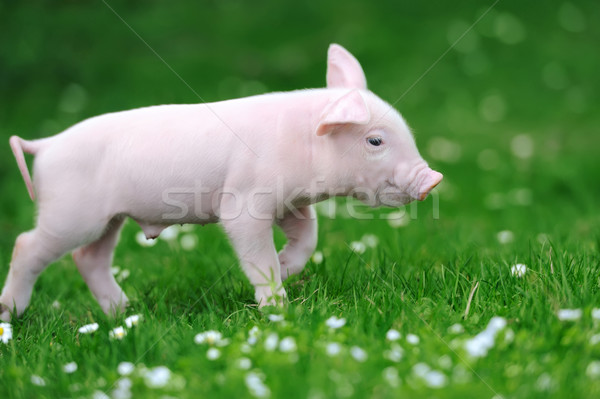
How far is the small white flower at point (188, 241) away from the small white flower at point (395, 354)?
2.68 meters

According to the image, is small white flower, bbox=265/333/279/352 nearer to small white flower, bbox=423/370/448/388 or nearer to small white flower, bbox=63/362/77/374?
small white flower, bbox=423/370/448/388

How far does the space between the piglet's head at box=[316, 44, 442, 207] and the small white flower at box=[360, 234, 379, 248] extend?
128cm

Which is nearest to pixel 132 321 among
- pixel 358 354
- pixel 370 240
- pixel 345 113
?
pixel 358 354

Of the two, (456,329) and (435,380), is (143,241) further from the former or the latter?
(435,380)

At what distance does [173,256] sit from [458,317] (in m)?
2.32

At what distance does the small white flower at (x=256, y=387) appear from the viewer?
2.26 metres

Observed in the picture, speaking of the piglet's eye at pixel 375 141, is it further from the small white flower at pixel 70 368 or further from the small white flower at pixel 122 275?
the small white flower at pixel 122 275

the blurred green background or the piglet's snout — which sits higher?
the piglet's snout

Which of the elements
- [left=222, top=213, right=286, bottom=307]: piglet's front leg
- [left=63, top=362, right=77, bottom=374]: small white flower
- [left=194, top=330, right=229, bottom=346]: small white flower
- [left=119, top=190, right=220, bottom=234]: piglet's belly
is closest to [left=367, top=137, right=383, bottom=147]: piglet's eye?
[left=222, top=213, right=286, bottom=307]: piglet's front leg

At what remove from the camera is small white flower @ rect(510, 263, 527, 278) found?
336 centimetres

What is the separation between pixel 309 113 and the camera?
11.2ft

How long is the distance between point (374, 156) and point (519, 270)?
0.86 meters

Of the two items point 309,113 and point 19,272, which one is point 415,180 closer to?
point 309,113

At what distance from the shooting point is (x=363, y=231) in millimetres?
5469
